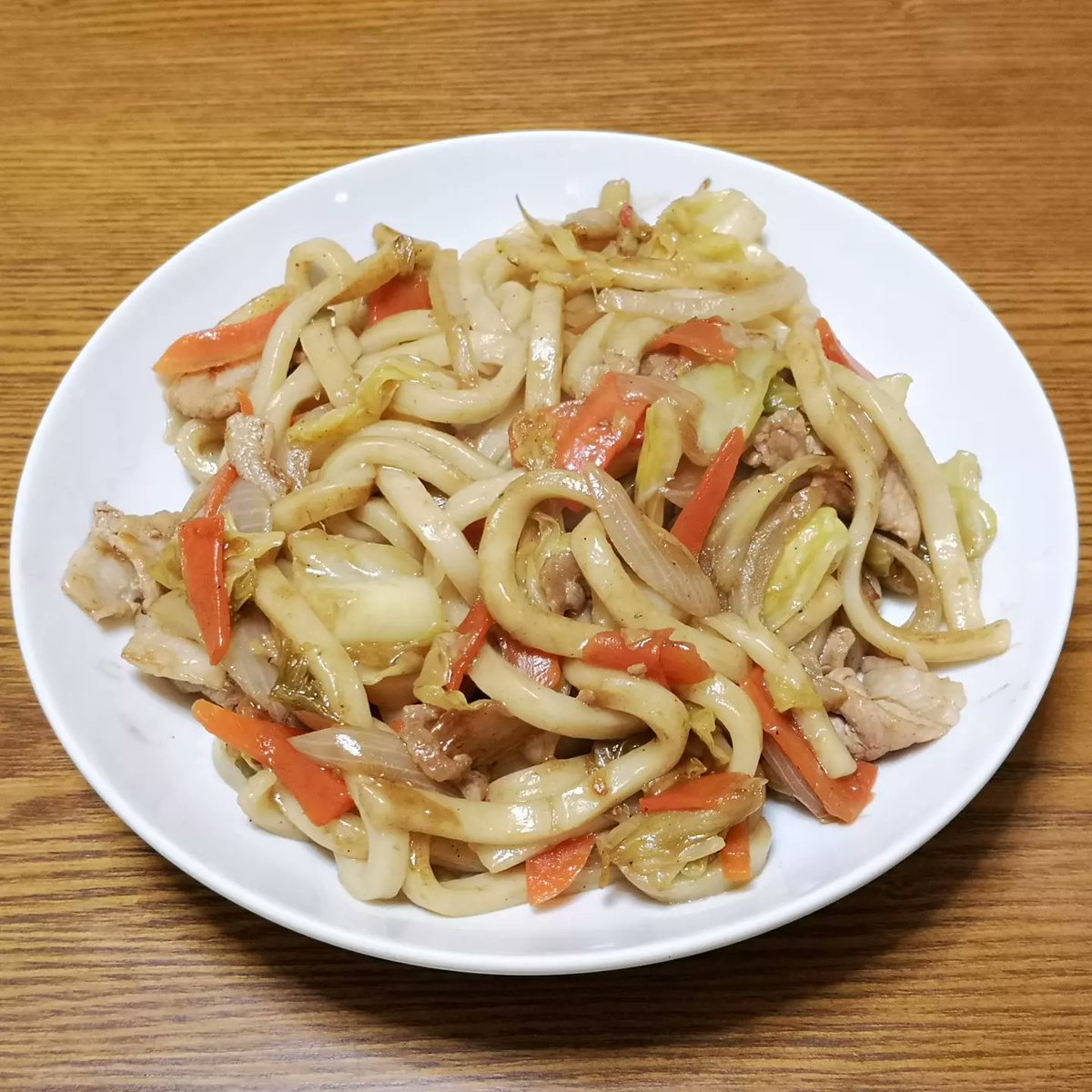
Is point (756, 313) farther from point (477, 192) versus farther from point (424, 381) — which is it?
point (477, 192)

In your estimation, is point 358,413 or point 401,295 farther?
point 401,295

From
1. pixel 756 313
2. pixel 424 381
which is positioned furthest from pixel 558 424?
pixel 756 313

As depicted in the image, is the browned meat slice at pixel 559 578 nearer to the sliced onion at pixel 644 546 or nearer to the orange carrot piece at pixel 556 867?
the sliced onion at pixel 644 546

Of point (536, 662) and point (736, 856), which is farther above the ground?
point (536, 662)

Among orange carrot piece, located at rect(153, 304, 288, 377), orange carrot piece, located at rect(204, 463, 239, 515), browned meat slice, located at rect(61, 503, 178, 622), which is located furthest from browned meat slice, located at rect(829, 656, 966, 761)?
orange carrot piece, located at rect(153, 304, 288, 377)

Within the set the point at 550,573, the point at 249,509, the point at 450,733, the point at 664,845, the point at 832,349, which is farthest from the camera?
the point at 832,349

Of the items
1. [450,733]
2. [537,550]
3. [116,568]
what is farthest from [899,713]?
[116,568]

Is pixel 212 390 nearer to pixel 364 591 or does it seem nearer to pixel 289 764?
pixel 364 591

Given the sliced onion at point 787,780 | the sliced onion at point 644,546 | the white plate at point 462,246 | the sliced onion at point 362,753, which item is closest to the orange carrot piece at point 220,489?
the white plate at point 462,246
